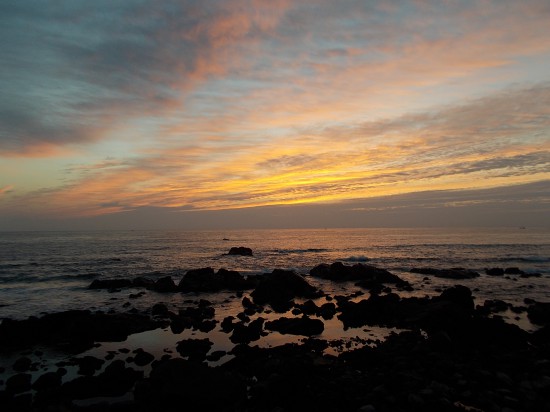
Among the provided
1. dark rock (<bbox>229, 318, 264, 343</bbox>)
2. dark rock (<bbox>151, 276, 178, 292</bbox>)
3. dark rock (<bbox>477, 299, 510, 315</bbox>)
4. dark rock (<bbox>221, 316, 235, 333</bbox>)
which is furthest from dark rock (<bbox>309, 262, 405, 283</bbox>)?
dark rock (<bbox>229, 318, 264, 343</bbox>)

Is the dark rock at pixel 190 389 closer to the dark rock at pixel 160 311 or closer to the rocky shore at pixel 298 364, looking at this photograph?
the rocky shore at pixel 298 364

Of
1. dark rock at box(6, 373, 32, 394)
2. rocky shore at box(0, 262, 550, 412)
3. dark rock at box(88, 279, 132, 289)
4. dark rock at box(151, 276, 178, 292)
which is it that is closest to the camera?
rocky shore at box(0, 262, 550, 412)

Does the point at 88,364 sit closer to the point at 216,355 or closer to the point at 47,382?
the point at 47,382

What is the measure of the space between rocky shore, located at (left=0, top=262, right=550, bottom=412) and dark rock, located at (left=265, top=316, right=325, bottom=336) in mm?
56

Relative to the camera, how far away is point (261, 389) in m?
10.7

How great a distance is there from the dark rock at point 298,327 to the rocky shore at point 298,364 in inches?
2.2

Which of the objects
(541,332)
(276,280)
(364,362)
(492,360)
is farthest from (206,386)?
(276,280)

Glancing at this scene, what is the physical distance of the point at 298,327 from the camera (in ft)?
59.3

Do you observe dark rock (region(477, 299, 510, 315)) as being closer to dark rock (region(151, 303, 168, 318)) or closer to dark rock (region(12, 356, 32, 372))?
dark rock (region(151, 303, 168, 318))

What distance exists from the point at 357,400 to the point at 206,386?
4354 mm

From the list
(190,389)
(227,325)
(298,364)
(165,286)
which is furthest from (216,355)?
(165,286)

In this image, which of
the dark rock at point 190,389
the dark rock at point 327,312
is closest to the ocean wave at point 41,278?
the dark rock at point 327,312

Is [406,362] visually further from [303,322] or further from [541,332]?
[541,332]

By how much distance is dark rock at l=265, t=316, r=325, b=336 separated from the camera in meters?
17.8
